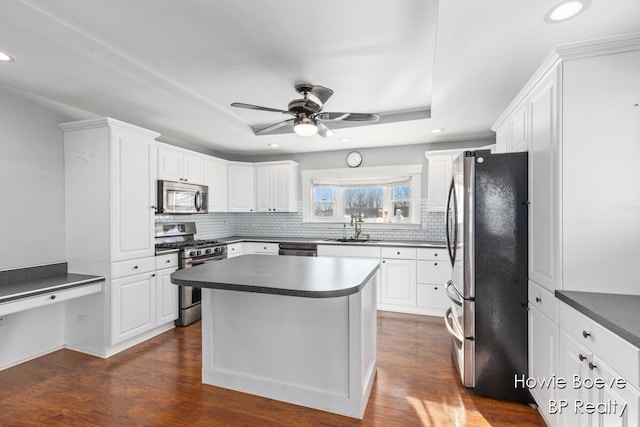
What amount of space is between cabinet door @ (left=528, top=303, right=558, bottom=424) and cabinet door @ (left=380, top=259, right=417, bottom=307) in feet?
6.21

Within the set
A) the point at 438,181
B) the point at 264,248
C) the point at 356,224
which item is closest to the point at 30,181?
the point at 264,248

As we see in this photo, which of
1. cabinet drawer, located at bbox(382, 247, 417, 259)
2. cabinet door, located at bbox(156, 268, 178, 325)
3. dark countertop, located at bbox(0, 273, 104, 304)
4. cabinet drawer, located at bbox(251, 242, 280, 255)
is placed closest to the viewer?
dark countertop, located at bbox(0, 273, 104, 304)

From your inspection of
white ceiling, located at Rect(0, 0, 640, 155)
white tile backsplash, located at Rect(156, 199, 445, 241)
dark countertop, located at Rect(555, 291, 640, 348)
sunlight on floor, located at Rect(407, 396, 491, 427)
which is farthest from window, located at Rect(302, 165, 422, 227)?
dark countertop, located at Rect(555, 291, 640, 348)

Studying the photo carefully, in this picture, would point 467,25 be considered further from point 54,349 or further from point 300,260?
point 54,349

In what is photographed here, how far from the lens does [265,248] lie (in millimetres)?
4734

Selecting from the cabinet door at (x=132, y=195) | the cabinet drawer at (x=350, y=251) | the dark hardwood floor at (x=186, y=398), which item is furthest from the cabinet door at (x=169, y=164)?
the cabinet drawer at (x=350, y=251)

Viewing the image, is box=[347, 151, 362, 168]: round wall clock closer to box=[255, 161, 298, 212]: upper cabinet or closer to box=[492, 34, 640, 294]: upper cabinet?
box=[255, 161, 298, 212]: upper cabinet

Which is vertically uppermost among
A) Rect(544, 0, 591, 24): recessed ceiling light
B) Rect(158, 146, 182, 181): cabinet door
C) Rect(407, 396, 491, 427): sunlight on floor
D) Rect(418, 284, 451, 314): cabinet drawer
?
Rect(544, 0, 591, 24): recessed ceiling light

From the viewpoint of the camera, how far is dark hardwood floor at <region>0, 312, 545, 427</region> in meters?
1.98

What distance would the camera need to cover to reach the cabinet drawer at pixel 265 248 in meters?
4.65

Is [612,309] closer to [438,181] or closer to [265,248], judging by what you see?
[438,181]

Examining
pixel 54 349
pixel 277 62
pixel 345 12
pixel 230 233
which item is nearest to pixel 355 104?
pixel 277 62

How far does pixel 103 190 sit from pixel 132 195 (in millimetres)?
256

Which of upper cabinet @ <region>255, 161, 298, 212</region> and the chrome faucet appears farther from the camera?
upper cabinet @ <region>255, 161, 298, 212</region>
